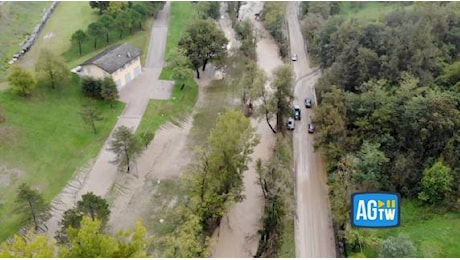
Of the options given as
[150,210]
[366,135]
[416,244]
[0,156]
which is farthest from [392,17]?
[0,156]

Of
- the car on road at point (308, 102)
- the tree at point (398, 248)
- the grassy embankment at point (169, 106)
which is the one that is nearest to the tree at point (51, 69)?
the grassy embankment at point (169, 106)

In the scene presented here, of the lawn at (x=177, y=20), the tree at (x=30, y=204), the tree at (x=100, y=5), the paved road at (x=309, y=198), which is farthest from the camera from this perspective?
the tree at (x=100, y=5)

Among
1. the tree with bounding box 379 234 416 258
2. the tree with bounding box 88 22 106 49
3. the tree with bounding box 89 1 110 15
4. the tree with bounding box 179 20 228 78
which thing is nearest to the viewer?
the tree with bounding box 379 234 416 258

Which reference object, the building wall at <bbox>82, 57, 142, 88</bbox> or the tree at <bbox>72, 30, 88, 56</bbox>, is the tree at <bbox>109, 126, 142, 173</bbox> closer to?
the building wall at <bbox>82, 57, 142, 88</bbox>

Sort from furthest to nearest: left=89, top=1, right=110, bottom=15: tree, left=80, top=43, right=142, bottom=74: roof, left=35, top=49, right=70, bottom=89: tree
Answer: left=89, top=1, right=110, bottom=15: tree → left=80, top=43, right=142, bottom=74: roof → left=35, top=49, right=70, bottom=89: tree

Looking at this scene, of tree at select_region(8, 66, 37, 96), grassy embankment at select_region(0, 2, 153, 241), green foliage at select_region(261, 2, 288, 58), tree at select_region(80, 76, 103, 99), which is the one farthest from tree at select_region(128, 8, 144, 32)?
tree at select_region(8, 66, 37, 96)

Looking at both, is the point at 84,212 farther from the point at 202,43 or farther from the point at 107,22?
the point at 107,22

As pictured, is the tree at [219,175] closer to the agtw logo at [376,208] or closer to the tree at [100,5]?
the agtw logo at [376,208]

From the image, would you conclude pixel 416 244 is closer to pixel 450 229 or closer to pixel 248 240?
pixel 450 229
